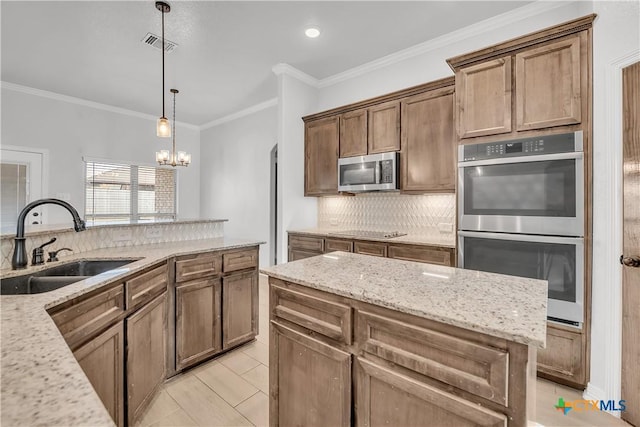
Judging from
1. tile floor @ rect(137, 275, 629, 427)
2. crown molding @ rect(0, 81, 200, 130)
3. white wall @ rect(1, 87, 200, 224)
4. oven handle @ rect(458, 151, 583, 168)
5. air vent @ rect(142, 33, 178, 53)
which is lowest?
tile floor @ rect(137, 275, 629, 427)

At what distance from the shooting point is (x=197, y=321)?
228 cm

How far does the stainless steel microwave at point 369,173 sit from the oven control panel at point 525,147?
2.86 ft

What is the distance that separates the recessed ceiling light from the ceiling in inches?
2.5

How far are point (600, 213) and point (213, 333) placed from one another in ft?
9.56

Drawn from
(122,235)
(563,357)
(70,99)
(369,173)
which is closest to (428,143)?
(369,173)

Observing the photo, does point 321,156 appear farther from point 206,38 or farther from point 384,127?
point 206,38

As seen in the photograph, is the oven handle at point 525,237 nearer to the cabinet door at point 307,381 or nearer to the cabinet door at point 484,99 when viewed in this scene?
the cabinet door at point 484,99

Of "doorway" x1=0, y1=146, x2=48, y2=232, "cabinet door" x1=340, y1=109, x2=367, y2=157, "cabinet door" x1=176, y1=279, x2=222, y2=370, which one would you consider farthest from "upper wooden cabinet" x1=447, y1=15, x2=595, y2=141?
"doorway" x1=0, y1=146, x2=48, y2=232

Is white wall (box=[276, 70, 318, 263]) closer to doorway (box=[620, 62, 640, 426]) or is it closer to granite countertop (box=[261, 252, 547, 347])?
granite countertop (box=[261, 252, 547, 347])

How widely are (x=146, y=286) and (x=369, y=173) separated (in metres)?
2.50

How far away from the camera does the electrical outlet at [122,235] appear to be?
7.95 ft

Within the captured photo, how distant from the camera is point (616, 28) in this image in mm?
1854

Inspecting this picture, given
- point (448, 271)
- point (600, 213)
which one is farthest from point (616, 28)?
point (448, 271)

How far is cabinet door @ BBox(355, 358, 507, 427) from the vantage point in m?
0.90
